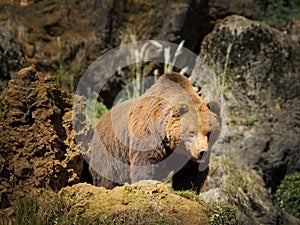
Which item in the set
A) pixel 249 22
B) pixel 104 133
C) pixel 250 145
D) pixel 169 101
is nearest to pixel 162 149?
pixel 169 101

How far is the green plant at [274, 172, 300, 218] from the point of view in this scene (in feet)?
28.5

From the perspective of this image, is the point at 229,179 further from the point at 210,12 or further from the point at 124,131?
the point at 210,12

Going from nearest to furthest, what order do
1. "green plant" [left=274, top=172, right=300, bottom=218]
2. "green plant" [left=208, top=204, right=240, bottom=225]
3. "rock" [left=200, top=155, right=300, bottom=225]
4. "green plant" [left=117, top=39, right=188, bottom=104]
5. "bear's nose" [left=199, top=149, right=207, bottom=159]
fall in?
"green plant" [left=208, top=204, right=240, bottom=225]
"bear's nose" [left=199, top=149, right=207, bottom=159]
"rock" [left=200, top=155, right=300, bottom=225]
"green plant" [left=274, top=172, right=300, bottom=218]
"green plant" [left=117, top=39, right=188, bottom=104]

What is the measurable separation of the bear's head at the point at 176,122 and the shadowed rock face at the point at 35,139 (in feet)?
2.17

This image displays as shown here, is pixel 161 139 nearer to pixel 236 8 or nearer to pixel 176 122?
pixel 176 122

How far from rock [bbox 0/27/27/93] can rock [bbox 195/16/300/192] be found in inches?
128

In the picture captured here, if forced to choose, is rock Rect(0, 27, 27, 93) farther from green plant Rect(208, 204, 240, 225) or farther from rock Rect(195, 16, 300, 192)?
green plant Rect(208, 204, 240, 225)

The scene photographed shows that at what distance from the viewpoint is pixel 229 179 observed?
26.5ft

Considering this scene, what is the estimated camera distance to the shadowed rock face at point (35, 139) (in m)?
4.86

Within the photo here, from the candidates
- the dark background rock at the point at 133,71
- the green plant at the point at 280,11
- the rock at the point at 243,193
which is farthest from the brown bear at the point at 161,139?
the green plant at the point at 280,11

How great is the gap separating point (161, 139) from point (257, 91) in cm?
485

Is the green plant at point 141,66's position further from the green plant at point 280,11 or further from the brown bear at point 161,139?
the brown bear at point 161,139

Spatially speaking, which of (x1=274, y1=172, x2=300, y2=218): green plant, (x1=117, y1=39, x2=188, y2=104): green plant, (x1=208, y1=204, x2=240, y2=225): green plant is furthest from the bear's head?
(x1=117, y1=39, x2=188, y2=104): green plant

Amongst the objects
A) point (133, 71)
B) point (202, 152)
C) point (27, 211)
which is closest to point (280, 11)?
point (133, 71)
